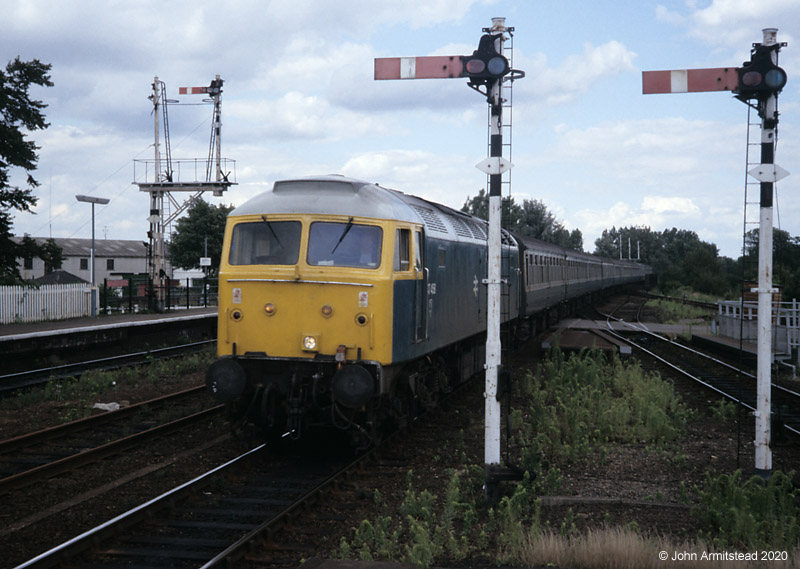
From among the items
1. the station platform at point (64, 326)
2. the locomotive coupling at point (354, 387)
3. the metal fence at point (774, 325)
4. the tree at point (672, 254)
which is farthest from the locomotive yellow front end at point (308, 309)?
the tree at point (672, 254)

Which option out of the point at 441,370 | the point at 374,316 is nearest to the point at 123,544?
the point at 374,316

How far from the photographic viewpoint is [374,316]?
8.64 meters

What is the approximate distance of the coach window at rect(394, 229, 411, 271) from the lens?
9078mm

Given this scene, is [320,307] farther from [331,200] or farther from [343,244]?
[331,200]

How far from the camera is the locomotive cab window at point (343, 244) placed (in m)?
8.93

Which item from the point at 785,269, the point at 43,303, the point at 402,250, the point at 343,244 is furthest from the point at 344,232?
the point at 785,269

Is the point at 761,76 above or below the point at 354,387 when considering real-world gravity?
above

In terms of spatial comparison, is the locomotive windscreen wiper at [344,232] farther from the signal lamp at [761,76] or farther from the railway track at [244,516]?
the signal lamp at [761,76]

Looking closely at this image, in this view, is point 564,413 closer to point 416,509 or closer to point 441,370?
point 441,370

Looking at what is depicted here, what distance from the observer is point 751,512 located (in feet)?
22.6

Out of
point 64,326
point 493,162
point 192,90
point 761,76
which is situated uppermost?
point 192,90

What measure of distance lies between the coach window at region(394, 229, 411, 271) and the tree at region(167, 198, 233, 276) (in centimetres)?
5304

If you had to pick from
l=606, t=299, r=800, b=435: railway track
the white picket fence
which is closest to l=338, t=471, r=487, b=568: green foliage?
l=606, t=299, r=800, b=435: railway track

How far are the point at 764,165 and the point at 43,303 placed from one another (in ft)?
78.3
